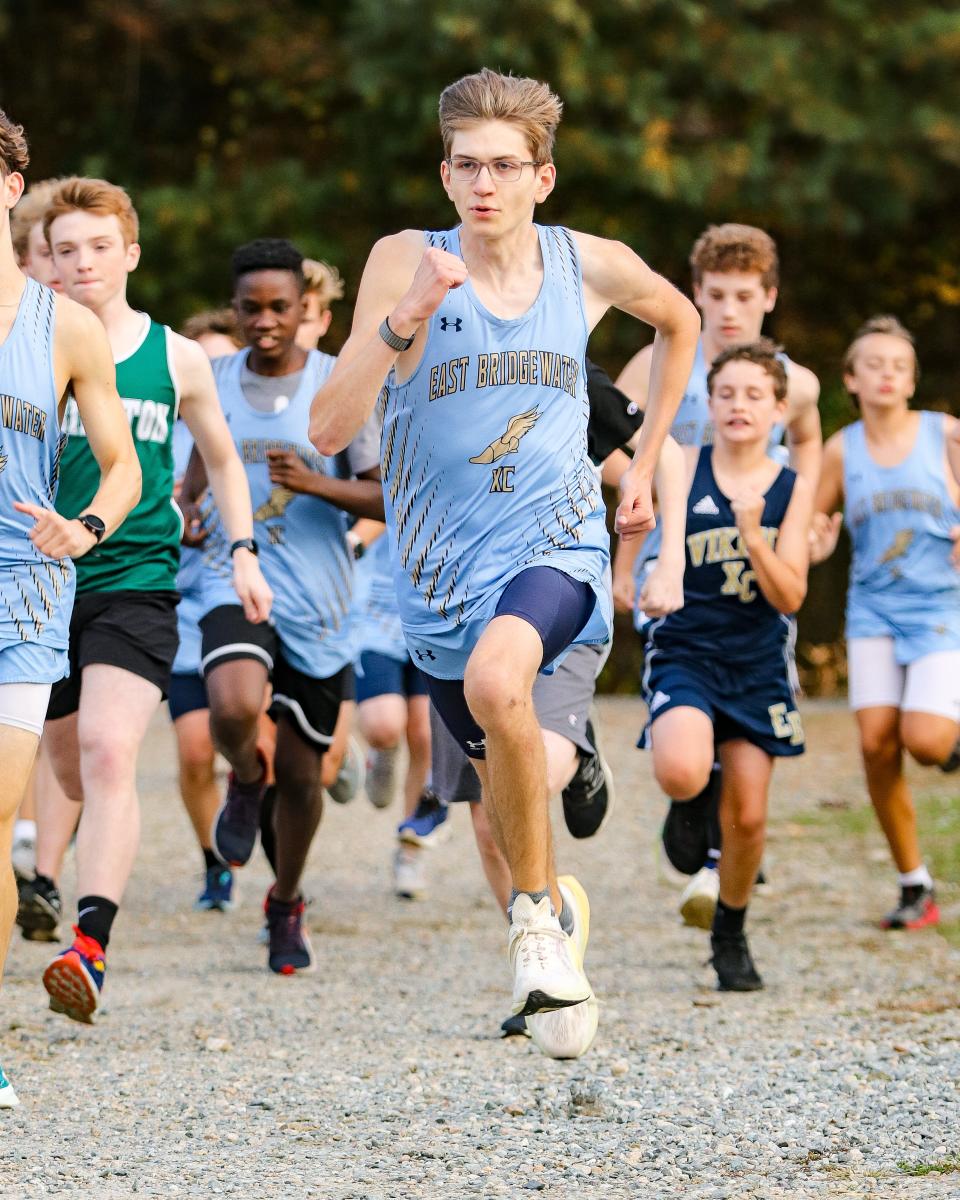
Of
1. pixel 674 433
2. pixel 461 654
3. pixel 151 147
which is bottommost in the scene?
pixel 461 654

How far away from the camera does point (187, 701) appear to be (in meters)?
7.78

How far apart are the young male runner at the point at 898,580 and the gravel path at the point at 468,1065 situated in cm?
67

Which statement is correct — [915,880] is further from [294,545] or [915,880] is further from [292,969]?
[294,545]

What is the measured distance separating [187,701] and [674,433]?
222 cm

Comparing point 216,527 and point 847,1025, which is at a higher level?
point 216,527

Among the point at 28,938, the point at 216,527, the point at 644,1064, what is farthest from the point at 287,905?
the point at 644,1064

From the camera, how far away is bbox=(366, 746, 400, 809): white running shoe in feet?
30.3

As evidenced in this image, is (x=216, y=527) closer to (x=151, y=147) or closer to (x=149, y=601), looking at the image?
(x=149, y=601)

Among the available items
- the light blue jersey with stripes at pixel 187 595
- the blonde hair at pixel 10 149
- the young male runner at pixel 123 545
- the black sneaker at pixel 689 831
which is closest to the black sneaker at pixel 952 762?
the black sneaker at pixel 689 831

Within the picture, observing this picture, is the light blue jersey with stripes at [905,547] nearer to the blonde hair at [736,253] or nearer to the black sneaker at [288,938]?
the blonde hair at [736,253]

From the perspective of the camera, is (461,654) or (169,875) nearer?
(461,654)

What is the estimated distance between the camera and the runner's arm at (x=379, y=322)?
14.2 ft

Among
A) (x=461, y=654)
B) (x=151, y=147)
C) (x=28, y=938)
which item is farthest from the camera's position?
(x=151, y=147)

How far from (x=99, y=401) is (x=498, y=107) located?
1244mm
